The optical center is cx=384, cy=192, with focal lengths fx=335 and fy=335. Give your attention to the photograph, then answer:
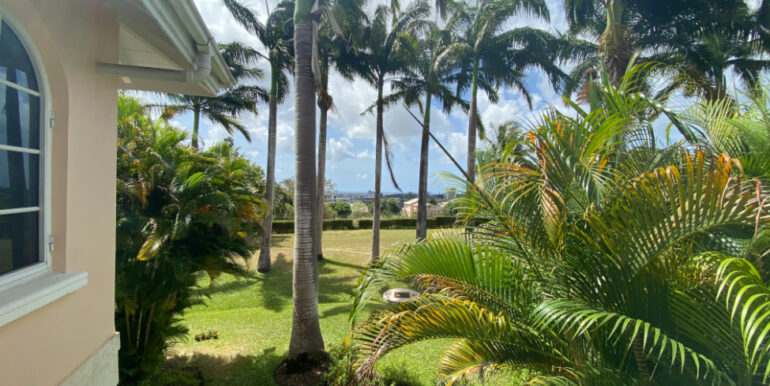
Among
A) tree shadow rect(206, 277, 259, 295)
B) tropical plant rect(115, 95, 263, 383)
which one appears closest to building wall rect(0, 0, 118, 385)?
tropical plant rect(115, 95, 263, 383)

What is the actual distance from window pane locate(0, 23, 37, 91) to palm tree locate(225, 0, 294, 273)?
498 inches

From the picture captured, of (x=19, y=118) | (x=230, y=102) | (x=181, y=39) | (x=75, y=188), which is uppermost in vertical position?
(x=230, y=102)

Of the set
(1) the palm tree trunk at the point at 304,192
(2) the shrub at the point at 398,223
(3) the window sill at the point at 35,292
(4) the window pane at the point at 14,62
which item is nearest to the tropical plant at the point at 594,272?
(3) the window sill at the point at 35,292

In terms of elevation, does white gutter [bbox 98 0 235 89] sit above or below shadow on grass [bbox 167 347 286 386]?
above

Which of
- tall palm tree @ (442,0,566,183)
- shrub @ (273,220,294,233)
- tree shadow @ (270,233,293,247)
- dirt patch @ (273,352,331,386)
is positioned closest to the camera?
dirt patch @ (273,352,331,386)

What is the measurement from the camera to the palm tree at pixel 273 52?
1468 cm

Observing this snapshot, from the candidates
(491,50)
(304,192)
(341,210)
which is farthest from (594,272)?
(341,210)

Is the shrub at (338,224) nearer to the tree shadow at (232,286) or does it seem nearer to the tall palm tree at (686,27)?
the tree shadow at (232,286)

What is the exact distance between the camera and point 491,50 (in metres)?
15.0

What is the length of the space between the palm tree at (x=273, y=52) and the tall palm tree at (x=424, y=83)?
498 cm

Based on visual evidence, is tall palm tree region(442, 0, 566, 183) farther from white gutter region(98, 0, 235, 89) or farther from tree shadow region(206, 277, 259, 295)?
white gutter region(98, 0, 235, 89)

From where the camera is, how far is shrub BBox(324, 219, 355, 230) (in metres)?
27.8

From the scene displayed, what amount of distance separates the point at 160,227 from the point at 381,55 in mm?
12574

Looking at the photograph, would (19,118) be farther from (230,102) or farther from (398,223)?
(398,223)
